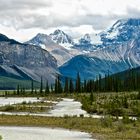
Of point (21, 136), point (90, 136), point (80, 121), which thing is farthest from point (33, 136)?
point (80, 121)

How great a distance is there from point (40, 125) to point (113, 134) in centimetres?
1745

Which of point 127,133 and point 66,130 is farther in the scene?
point 66,130

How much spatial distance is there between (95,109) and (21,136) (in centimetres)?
4664

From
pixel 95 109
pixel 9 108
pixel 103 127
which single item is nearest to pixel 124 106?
pixel 95 109

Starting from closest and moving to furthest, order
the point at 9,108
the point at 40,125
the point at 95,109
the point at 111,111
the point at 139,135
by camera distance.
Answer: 1. the point at 139,135
2. the point at 40,125
3. the point at 111,111
4. the point at 95,109
5. the point at 9,108

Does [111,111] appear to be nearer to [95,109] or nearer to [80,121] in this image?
[95,109]

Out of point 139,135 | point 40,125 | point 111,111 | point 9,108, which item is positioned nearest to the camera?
point 139,135

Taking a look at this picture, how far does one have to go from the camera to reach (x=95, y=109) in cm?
10219

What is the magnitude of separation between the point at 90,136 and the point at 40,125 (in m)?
16.0

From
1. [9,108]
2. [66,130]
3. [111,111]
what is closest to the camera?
[66,130]

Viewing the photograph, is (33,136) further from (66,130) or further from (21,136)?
(66,130)

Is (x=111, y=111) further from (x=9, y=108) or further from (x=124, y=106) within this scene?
(x=9, y=108)

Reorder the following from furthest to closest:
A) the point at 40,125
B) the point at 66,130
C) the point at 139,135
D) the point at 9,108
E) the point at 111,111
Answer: the point at 9,108 < the point at 111,111 < the point at 40,125 < the point at 66,130 < the point at 139,135

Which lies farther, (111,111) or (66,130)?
(111,111)
